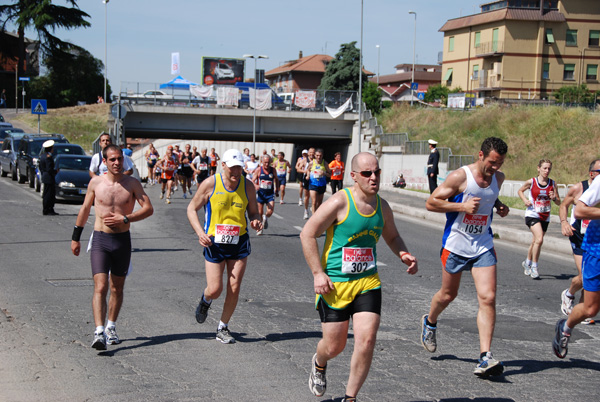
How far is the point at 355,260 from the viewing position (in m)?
4.88

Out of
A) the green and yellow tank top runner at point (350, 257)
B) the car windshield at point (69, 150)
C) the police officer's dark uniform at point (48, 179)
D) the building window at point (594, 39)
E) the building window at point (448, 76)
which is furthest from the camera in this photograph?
the building window at point (448, 76)

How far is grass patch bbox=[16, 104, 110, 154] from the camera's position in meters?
55.7

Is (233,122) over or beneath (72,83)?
beneath

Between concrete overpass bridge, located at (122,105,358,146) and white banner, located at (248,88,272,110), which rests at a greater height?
white banner, located at (248,88,272,110)

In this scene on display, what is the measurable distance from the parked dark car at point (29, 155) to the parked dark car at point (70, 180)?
15.6 ft

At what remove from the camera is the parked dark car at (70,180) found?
76.3 ft

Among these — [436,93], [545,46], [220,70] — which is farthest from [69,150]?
[545,46]

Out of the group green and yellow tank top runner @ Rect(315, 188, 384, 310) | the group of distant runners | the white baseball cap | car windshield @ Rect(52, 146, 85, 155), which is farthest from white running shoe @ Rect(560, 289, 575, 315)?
car windshield @ Rect(52, 146, 85, 155)

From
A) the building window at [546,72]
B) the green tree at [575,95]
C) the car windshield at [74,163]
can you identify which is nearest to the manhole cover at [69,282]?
the car windshield at [74,163]

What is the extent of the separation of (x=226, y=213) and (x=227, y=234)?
0.69 feet

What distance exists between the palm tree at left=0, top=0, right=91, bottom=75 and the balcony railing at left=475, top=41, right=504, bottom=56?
37.3 metres

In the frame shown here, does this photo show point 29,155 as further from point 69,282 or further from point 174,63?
point 174,63

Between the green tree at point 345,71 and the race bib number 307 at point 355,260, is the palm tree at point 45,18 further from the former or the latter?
the race bib number 307 at point 355,260

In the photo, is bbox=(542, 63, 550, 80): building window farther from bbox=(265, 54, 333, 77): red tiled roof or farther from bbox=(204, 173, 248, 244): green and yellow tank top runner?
bbox=(204, 173, 248, 244): green and yellow tank top runner
